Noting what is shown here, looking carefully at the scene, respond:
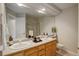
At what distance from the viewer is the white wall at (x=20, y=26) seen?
140 cm

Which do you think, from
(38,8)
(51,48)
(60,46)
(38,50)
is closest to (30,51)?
(38,50)

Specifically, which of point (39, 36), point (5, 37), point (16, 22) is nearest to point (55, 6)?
point (39, 36)

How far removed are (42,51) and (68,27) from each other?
0.57 metres

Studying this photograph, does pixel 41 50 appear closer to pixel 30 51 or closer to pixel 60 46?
pixel 30 51

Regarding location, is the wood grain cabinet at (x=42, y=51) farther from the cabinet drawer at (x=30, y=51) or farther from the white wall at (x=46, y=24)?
the white wall at (x=46, y=24)

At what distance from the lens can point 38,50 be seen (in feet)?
4.73

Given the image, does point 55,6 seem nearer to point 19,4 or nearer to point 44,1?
point 44,1

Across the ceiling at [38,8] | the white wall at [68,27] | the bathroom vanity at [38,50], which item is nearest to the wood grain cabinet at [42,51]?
the bathroom vanity at [38,50]

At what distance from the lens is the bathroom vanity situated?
4.30ft

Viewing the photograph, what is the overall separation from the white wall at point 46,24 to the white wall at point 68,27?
85 mm

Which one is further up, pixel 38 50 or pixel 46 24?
pixel 46 24

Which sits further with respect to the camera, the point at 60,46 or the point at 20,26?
the point at 60,46

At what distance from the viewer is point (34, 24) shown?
4.90 feet

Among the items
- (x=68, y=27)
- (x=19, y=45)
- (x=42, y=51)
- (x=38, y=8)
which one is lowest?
(x=42, y=51)
